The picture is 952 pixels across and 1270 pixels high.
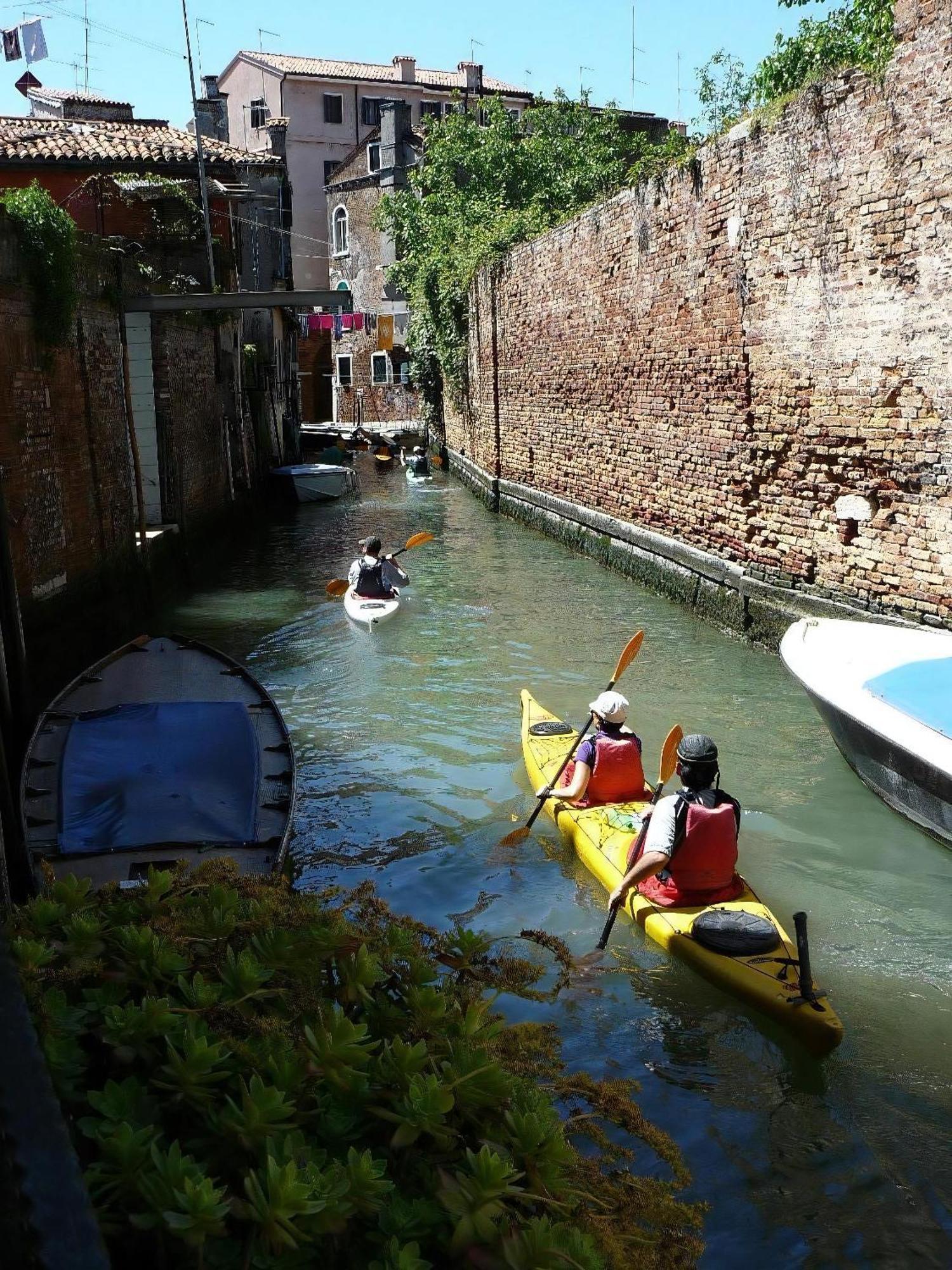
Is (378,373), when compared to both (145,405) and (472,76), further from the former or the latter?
(145,405)

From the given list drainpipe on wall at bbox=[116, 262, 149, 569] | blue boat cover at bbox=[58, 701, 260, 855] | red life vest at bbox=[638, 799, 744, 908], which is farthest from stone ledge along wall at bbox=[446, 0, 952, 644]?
drainpipe on wall at bbox=[116, 262, 149, 569]

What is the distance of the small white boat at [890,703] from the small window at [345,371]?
37276 millimetres

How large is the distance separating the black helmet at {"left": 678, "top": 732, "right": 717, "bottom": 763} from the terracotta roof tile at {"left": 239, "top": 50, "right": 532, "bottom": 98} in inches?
1724

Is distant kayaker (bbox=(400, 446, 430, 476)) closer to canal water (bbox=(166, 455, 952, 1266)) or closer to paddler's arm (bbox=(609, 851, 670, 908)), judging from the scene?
canal water (bbox=(166, 455, 952, 1266))

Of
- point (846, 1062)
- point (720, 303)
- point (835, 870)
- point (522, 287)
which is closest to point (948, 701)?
point (835, 870)

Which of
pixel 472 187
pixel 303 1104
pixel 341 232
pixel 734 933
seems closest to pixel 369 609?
pixel 734 933

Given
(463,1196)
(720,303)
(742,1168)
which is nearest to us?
(463,1196)

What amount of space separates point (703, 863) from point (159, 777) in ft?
8.93

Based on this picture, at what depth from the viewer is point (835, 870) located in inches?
239

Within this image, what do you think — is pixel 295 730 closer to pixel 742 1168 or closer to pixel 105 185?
pixel 742 1168

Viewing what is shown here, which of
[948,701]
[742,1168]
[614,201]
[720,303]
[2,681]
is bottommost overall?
[742,1168]

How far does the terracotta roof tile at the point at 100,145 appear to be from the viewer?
20672mm

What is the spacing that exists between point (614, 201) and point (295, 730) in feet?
27.8

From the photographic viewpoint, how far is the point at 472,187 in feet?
97.4
